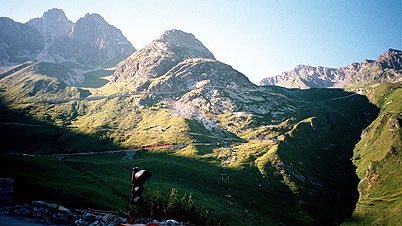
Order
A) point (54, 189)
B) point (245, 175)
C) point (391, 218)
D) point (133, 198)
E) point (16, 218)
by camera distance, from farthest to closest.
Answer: point (245, 175) → point (391, 218) → point (54, 189) → point (16, 218) → point (133, 198)

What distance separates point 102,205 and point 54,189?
1113cm

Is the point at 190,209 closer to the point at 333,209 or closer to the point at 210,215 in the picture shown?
the point at 210,215

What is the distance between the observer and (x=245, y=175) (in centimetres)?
19900

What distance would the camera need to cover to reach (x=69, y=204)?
56.5 metres

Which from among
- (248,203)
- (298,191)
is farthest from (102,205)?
(298,191)

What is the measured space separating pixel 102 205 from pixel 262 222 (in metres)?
96.5

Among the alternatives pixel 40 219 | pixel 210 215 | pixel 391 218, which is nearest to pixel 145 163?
pixel 210 215

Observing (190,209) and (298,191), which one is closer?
(190,209)

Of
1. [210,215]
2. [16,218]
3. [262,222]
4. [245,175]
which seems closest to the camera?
[16,218]

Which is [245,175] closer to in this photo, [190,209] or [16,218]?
[190,209]

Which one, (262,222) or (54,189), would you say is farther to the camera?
(262,222)

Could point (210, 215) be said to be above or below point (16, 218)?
below

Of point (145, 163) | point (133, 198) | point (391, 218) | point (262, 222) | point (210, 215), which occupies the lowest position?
point (391, 218)

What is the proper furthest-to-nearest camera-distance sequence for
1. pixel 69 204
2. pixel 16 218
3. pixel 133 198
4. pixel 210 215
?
pixel 210 215 < pixel 69 204 < pixel 16 218 < pixel 133 198
